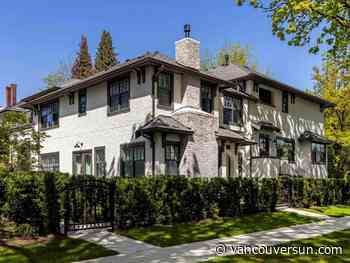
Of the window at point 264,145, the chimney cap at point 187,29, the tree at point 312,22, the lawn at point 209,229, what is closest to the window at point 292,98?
the window at point 264,145

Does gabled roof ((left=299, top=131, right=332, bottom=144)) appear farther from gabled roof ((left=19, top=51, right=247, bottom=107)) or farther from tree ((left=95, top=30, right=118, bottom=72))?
tree ((left=95, top=30, right=118, bottom=72))

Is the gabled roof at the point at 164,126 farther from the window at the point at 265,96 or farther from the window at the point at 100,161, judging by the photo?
the window at the point at 265,96

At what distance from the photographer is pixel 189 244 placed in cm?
971

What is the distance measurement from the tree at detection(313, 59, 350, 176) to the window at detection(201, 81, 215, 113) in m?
15.6

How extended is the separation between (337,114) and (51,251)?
31826 mm

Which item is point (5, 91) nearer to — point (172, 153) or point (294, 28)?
point (172, 153)

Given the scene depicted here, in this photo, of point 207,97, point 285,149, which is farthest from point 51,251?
point 285,149

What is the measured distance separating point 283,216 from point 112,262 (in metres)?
10.3

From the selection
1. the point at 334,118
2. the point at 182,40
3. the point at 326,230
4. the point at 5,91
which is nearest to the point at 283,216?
the point at 326,230

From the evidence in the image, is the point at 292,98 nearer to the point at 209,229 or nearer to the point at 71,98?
the point at 71,98

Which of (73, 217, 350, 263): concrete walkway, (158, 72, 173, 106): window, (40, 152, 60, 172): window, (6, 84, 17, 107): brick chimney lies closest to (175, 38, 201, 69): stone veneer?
(158, 72, 173, 106): window

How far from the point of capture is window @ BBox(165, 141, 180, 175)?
16438 millimetres

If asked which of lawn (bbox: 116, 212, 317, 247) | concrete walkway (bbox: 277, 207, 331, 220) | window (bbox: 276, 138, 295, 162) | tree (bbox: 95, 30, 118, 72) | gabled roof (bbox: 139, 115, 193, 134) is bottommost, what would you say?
concrete walkway (bbox: 277, 207, 331, 220)

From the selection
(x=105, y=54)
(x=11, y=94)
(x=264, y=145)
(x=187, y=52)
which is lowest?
(x=264, y=145)
